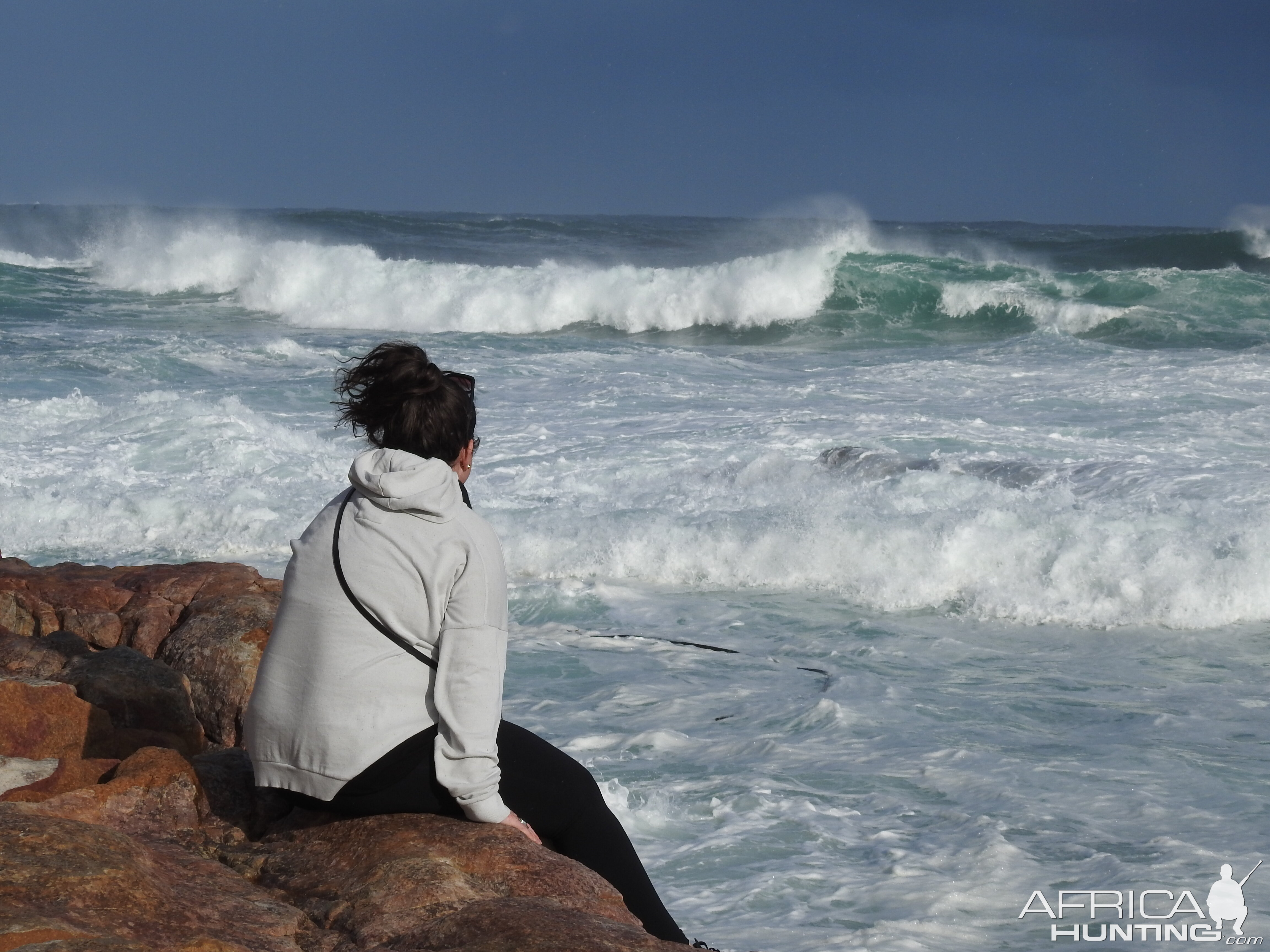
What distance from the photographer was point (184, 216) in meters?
35.5

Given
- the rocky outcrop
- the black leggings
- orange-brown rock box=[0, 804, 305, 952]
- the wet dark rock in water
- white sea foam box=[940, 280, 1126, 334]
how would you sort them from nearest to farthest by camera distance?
1. orange-brown rock box=[0, 804, 305, 952]
2. the rocky outcrop
3. the black leggings
4. the wet dark rock in water
5. white sea foam box=[940, 280, 1126, 334]

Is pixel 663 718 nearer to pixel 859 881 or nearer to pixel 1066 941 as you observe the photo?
pixel 859 881

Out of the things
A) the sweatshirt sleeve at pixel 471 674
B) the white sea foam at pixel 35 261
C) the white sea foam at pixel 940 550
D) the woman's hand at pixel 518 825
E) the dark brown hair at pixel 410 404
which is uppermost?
the white sea foam at pixel 35 261

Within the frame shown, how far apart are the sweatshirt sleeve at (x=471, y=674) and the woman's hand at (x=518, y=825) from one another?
0.12m

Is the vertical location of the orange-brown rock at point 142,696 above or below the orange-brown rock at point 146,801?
below

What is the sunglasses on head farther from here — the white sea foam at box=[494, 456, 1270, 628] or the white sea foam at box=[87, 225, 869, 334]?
the white sea foam at box=[87, 225, 869, 334]

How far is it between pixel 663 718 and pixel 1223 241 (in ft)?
103

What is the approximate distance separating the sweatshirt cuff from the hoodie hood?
0.58 metres

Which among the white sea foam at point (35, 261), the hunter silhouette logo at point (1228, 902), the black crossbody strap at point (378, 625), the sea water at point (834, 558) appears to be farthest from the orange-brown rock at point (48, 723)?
the white sea foam at point (35, 261)

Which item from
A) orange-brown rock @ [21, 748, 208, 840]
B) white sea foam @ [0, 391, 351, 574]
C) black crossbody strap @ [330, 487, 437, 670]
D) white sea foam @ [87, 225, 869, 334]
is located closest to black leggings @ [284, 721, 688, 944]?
black crossbody strap @ [330, 487, 437, 670]

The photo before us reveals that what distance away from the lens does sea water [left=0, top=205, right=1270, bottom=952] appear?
380cm

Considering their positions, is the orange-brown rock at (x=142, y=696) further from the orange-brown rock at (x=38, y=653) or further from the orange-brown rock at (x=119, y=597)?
the orange-brown rock at (x=119, y=597)

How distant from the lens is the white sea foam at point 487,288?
75.5ft

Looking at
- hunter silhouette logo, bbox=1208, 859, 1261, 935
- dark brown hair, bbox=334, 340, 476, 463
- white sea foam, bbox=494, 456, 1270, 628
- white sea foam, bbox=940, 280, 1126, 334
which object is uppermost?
white sea foam, bbox=940, 280, 1126, 334
